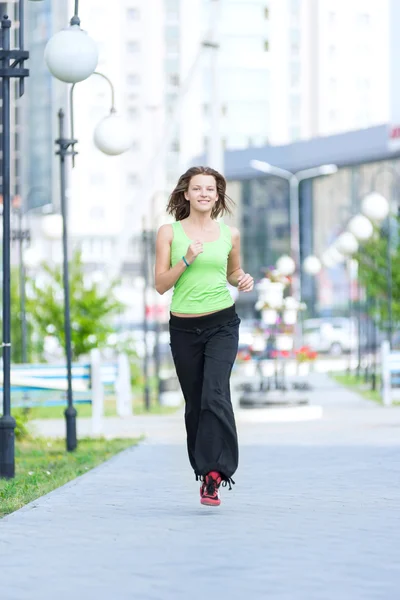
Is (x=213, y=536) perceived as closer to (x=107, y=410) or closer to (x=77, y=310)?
(x=107, y=410)

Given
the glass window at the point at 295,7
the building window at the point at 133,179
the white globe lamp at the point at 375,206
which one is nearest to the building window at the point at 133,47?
the building window at the point at 133,179

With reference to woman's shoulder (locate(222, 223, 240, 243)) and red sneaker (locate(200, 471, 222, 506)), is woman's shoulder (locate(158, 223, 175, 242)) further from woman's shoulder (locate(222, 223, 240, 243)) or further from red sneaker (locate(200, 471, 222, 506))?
red sneaker (locate(200, 471, 222, 506))

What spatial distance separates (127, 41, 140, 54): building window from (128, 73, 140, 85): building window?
1838 millimetres

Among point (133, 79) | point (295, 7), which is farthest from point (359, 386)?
point (133, 79)

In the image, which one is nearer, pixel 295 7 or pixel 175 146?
pixel 295 7

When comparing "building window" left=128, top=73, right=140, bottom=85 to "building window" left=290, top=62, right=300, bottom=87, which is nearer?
"building window" left=290, top=62, right=300, bottom=87

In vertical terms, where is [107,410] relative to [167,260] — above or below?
below

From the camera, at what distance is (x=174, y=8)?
5027 inches

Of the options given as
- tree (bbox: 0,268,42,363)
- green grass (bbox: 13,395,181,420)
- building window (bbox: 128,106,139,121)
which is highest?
building window (bbox: 128,106,139,121)

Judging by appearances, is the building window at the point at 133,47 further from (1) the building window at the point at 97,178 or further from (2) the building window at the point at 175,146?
(1) the building window at the point at 97,178

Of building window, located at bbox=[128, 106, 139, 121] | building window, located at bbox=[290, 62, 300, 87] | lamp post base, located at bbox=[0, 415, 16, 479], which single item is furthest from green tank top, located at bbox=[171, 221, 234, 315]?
building window, located at bbox=[128, 106, 139, 121]

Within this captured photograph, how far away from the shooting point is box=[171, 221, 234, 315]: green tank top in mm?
9875

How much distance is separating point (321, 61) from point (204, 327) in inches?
4441

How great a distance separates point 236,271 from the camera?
33.6 ft
